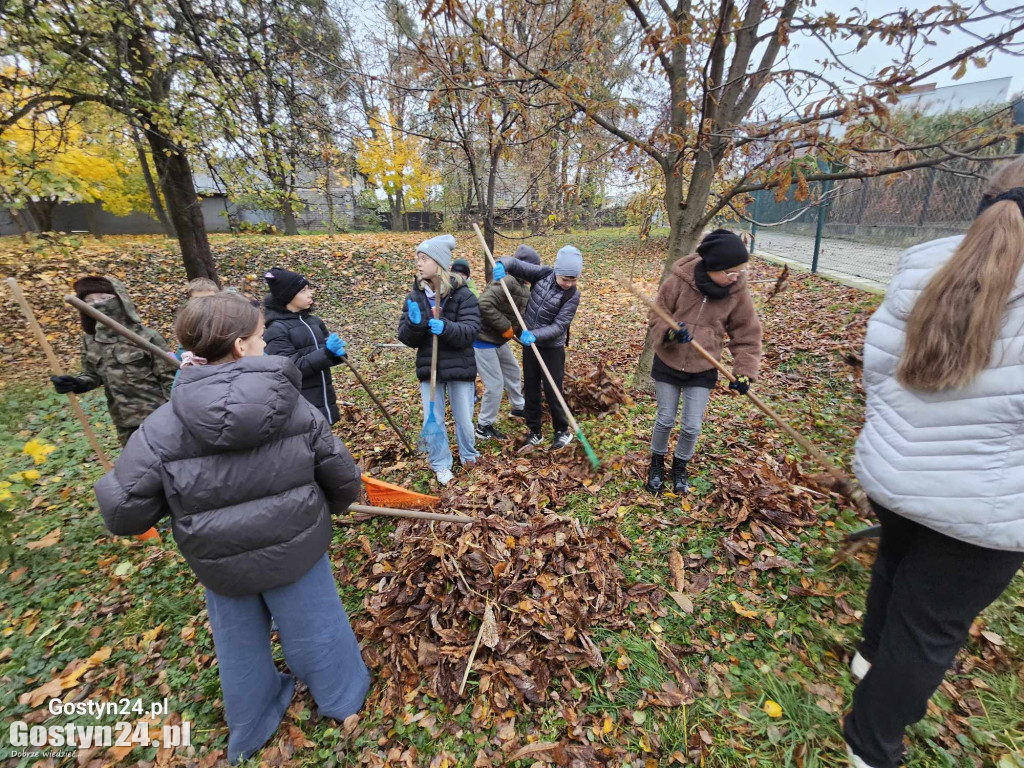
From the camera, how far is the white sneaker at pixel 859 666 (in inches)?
90.5

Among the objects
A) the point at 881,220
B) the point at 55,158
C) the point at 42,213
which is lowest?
the point at 881,220

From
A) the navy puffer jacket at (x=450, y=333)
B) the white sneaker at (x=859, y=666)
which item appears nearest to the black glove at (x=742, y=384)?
the white sneaker at (x=859, y=666)

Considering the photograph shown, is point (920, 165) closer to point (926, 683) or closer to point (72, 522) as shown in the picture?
point (926, 683)

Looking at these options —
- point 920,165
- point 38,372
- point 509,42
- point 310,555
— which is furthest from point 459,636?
point 38,372

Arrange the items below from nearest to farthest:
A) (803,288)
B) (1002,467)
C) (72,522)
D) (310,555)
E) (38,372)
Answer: (1002,467) < (310,555) < (72,522) < (38,372) < (803,288)

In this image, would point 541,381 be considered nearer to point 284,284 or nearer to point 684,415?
point 684,415

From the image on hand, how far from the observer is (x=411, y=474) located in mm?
4523

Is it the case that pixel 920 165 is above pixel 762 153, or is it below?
below

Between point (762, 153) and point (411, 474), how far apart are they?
15.9ft

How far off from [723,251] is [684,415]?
128 cm

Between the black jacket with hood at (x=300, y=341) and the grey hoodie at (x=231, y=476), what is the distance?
5.67 feet

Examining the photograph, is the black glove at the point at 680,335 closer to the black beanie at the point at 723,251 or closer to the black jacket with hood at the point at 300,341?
the black beanie at the point at 723,251

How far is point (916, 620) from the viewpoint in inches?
64.9

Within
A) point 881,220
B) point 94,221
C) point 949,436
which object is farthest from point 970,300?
point 94,221
